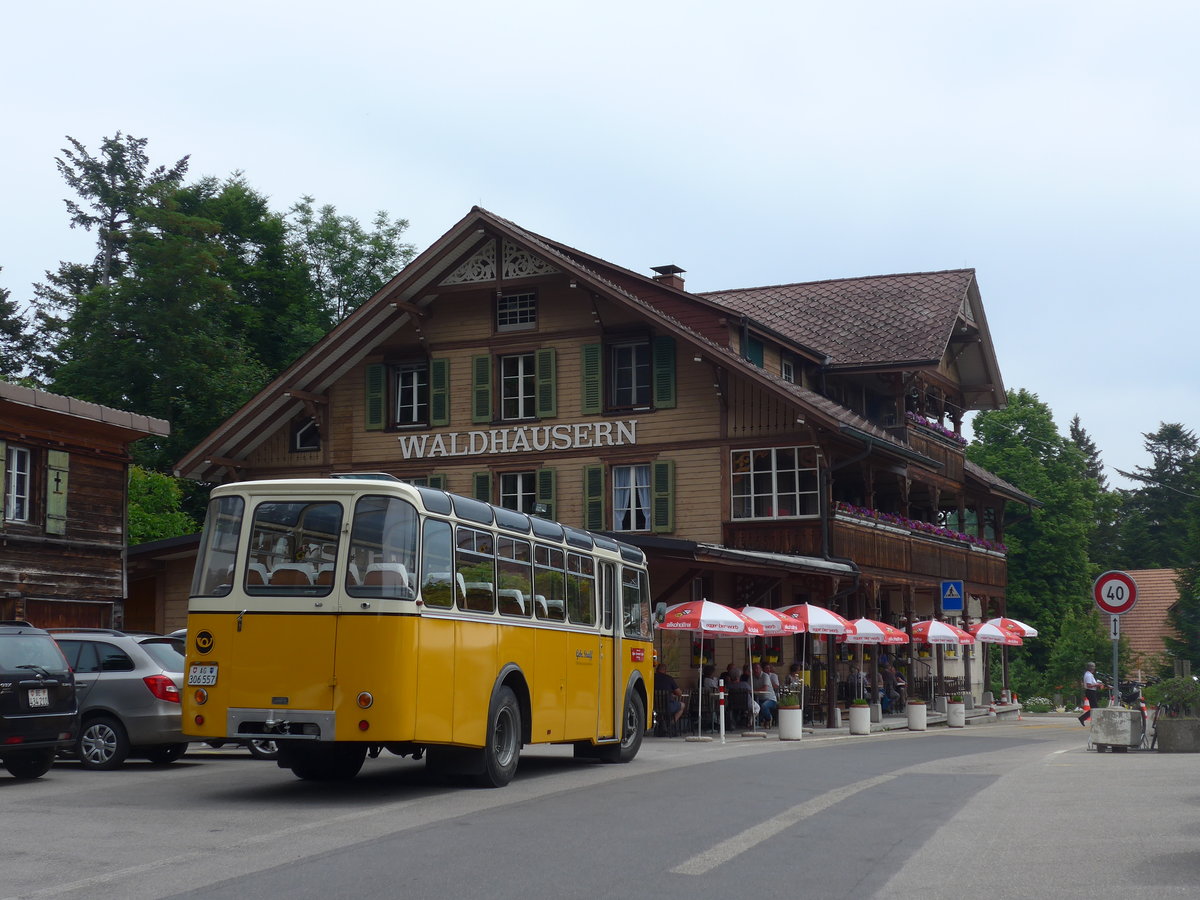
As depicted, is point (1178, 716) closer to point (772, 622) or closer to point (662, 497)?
point (772, 622)

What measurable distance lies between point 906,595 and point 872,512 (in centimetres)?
408

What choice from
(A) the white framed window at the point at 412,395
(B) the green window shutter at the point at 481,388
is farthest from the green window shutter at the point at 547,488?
(A) the white framed window at the point at 412,395

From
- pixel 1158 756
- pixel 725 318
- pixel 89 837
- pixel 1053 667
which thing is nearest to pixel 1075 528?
pixel 1053 667

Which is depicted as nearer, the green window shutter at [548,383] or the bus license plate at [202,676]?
the bus license plate at [202,676]

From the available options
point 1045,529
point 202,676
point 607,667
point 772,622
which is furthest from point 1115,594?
point 1045,529

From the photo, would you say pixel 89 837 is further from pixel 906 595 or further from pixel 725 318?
pixel 906 595

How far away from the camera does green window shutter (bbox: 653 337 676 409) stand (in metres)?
36.7

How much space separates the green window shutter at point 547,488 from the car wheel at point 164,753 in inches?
771

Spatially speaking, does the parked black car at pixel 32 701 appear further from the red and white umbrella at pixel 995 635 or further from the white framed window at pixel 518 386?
the red and white umbrella at pixel 995 635

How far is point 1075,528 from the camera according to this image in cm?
6800

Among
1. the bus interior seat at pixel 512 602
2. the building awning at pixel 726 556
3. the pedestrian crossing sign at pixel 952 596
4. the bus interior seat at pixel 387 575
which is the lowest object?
the bus interior seat at pixel 512 602

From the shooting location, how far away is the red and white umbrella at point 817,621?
2988cm

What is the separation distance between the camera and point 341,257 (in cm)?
6016

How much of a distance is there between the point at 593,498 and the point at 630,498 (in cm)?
90
